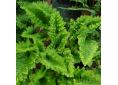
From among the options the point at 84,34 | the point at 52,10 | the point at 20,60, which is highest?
the point at 52,10

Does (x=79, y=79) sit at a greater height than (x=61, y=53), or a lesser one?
lesser

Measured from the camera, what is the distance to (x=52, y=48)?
3133 mm

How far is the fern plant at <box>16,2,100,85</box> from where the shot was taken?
3.03 m

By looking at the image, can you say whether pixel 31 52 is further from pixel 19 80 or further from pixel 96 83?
pixel 96 83

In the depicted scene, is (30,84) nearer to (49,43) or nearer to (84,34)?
(49,43)

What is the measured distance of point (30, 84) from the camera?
3.11 meters

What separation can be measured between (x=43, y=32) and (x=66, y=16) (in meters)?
0.35

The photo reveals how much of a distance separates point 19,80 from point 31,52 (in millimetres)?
273

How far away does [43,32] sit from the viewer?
129 inches

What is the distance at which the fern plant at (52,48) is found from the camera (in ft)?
9.95

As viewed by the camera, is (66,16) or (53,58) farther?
(66,16)
